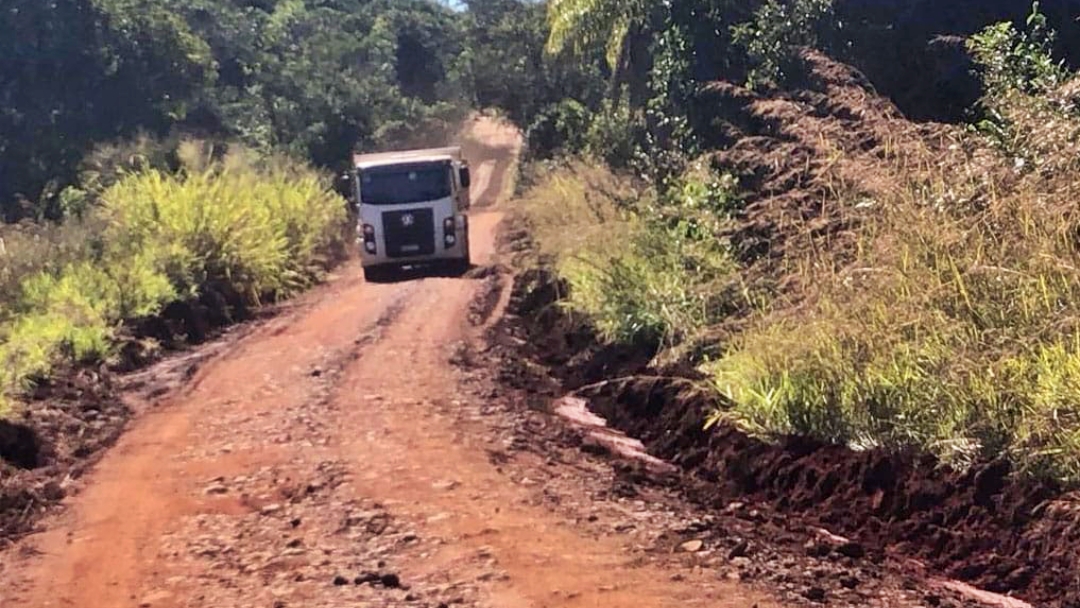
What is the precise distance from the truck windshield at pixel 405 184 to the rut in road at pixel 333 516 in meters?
12.4

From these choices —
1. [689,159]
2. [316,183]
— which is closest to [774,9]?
[689,159]

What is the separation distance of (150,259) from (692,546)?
46.0 ft

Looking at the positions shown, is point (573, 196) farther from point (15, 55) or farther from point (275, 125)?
point (275, 125)

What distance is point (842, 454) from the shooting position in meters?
8.41

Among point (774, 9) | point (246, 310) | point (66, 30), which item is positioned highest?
point (66, 30)

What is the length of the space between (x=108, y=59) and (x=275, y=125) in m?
8.07

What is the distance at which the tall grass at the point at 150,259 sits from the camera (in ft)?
50.1

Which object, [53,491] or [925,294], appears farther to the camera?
[53,491]

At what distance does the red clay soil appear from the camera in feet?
21.5

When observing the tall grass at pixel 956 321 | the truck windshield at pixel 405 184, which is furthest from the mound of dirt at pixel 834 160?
the truck windshield at pixel 405 184

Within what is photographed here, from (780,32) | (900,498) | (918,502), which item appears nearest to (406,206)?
(780,32)

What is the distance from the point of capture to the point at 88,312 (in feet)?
53.3

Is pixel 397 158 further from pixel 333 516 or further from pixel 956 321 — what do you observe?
pixel 956 321

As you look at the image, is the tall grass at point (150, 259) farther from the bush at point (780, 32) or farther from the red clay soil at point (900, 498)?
the bush at point (780, 32)
